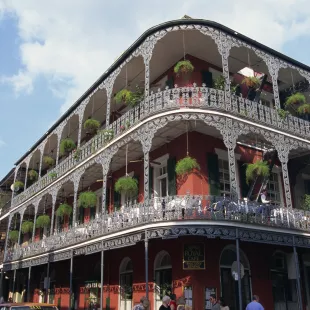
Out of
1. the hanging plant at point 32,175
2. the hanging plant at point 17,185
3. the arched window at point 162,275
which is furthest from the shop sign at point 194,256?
the hanging plant at point 17,185

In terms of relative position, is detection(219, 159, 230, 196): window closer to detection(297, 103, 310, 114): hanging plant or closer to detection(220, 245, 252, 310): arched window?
detection(220, 245, 252, 310): arched window

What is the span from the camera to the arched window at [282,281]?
14.7 metres

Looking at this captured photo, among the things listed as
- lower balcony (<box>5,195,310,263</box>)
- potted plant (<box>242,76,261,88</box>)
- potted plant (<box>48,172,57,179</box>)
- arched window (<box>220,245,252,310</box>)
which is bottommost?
arched window (<box>220,245,252,310</box>)

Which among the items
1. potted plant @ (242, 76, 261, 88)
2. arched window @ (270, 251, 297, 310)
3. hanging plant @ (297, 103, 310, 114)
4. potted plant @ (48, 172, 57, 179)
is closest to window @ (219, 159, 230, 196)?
potted plant @ (242, 76, 261, 88)

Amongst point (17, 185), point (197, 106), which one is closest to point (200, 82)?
point (197, 106)

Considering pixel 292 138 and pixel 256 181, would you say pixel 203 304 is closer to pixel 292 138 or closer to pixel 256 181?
pixel 256 181

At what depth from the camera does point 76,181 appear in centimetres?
1756

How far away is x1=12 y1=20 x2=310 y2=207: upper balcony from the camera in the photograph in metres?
13.5

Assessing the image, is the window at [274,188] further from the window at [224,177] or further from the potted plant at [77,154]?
the potted plant at [77,154]

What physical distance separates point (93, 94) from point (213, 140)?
641 centimetres

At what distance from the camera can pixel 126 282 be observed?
53.4ft

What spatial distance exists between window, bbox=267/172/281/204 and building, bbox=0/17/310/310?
0.19 feet

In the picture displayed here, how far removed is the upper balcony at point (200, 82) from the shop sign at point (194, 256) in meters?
4.46

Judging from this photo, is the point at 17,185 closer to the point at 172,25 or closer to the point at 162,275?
the point at 162,275
